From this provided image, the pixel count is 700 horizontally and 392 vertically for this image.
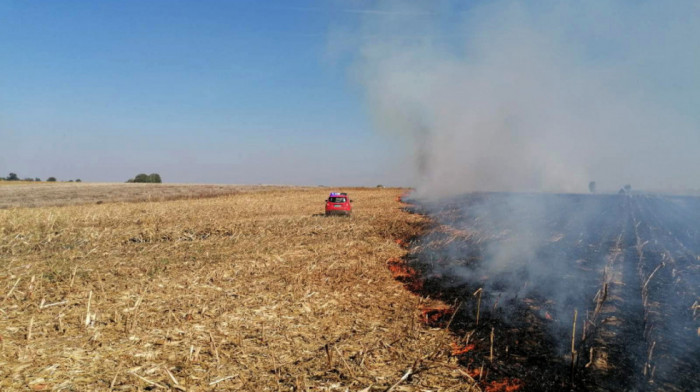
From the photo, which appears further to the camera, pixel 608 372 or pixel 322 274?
pixel 322 274

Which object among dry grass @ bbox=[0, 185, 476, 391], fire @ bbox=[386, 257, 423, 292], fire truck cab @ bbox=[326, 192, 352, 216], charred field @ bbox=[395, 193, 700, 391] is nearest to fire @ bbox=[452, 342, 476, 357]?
charred field @ bbox=[395, 193, 700, 391]

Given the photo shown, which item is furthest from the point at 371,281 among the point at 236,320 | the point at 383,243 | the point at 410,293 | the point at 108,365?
the point at 108,365

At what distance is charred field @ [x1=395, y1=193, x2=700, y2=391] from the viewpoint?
204 inches

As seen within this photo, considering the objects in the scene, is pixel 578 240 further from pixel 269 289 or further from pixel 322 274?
pixel 269 289

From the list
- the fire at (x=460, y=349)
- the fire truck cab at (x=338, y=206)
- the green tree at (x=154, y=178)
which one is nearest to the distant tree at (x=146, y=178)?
the green tree at (x=154, y=178)

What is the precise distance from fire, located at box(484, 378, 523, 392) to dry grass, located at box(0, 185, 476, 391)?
0.39 meters

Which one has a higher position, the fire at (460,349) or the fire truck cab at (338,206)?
the fire truck cab at (338,206)

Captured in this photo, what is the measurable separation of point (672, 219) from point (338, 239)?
18258 mm

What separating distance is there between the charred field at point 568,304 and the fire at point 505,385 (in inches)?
0.6

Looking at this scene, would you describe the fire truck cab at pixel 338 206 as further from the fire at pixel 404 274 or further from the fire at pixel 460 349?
the fire at pixel 460 349

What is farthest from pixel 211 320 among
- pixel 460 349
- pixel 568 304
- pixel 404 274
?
pixel 568 304

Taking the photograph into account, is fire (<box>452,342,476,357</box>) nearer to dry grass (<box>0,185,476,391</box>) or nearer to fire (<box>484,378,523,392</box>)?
dry grass (<box>0,185,476,391</box>)

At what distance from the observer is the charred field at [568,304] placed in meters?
5.18

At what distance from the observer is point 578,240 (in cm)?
1317
